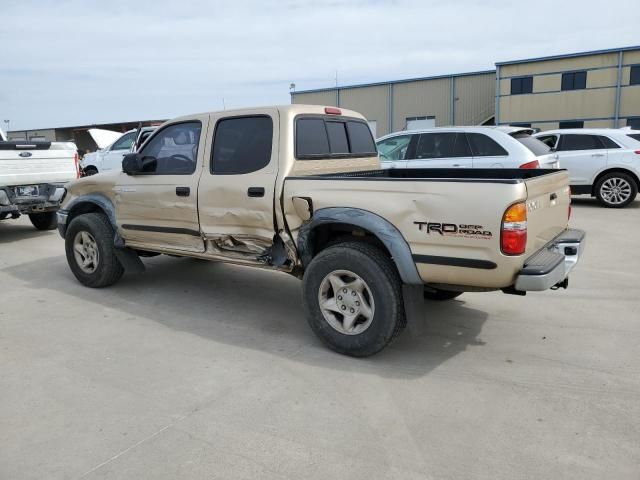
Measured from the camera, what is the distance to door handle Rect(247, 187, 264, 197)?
169 inches

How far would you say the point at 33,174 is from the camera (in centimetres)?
856

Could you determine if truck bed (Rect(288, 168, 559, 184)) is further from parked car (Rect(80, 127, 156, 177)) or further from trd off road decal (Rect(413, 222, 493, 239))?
parked car (Rect(80, 127, 156, 177))

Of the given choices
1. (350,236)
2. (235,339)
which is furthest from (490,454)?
(235,339)

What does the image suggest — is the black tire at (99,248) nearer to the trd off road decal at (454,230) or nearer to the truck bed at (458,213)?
the truck bed at (458,213)

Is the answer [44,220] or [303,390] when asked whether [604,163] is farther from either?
Answer: [44,220]

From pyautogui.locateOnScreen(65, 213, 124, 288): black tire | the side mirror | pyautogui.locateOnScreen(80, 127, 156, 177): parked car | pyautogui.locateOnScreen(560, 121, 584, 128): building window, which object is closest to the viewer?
the side mirror

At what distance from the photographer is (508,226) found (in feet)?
10.5

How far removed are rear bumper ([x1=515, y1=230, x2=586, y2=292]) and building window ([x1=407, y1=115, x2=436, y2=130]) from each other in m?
31.0

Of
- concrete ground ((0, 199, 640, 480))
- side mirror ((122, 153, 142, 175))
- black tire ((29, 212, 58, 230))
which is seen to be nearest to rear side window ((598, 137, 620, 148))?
concrete ground ((0, 199, 640, 480))

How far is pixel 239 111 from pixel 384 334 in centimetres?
234

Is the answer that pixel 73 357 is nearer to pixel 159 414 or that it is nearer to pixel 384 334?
pixel 159 414

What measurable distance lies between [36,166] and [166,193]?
192 inches

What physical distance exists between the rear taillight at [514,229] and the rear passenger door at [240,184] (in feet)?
6.09

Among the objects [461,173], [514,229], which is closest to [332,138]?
[461,173]
